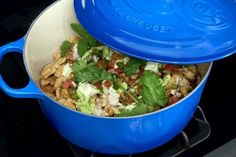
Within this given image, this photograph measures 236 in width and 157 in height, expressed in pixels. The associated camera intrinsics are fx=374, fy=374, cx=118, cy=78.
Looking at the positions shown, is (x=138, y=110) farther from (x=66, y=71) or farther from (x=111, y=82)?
(x=66, y=71)

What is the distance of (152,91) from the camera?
72 centimetres

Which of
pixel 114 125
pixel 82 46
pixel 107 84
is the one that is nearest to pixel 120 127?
pixel 114 125

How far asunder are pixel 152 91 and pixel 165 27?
141 mm

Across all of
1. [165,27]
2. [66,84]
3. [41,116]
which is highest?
[165,27]

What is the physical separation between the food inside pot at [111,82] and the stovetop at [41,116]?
0.12 metres

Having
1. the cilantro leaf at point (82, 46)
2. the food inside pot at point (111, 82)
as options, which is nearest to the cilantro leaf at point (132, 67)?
the food inside pot at point (111, 82)

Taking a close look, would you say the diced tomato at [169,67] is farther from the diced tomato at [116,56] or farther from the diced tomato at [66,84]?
the diced tomato at [66,84]

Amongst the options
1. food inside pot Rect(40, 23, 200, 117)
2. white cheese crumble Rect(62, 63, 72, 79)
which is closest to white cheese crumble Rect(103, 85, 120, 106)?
food inside pot Rect(40, 23, 200, 117)

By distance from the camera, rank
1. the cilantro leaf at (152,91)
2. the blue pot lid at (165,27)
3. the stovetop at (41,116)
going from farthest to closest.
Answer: the stovetop at (41,116)
the cilantro leaf at (152,91)
the blue pot lid at (165,27)

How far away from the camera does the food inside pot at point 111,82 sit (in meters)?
0.73

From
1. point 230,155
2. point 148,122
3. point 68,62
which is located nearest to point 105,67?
point 68,62

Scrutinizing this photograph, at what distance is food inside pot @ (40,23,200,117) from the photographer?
2.39ft

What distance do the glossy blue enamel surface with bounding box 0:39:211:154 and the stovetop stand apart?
88mm

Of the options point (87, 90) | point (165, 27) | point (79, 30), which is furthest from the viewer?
point (79, 30)
